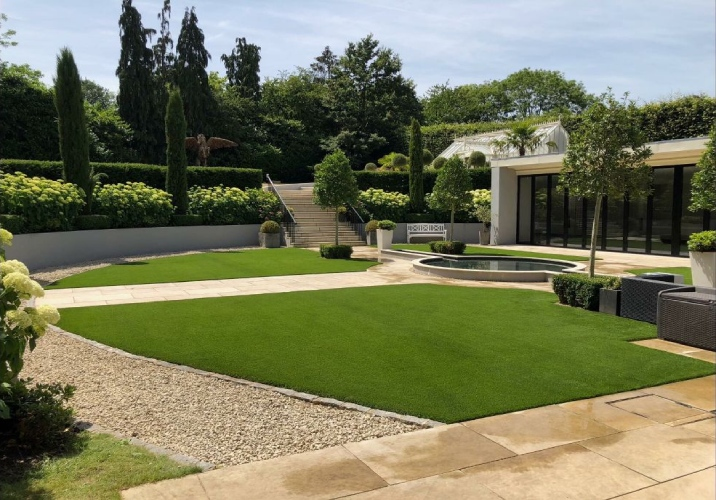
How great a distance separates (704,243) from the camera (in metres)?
11.2

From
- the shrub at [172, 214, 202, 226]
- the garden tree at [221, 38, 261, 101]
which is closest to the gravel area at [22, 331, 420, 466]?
the shrub at [172, 214, 202, 226]

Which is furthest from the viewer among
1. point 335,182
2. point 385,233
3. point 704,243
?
point 385,233

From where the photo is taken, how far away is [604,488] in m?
3.64

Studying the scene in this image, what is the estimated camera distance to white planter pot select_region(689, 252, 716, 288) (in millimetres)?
11117

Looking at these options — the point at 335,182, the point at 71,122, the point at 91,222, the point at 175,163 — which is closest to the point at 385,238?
the point at 335,182

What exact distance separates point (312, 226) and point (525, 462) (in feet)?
71.4

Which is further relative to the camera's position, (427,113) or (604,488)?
(427,113)

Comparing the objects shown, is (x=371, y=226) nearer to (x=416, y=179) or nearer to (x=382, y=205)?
(x=382, y=205)

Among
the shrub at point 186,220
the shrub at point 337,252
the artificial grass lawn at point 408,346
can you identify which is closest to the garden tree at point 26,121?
the shrub at point 186,220

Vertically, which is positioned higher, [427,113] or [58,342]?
[427,113]

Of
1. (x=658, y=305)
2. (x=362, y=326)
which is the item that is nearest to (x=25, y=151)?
(x=362, y=326)

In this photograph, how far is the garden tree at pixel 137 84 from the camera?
36.5 m

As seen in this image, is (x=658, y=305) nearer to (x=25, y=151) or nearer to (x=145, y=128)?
(x=25, y=151)

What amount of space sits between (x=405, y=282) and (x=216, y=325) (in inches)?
234
